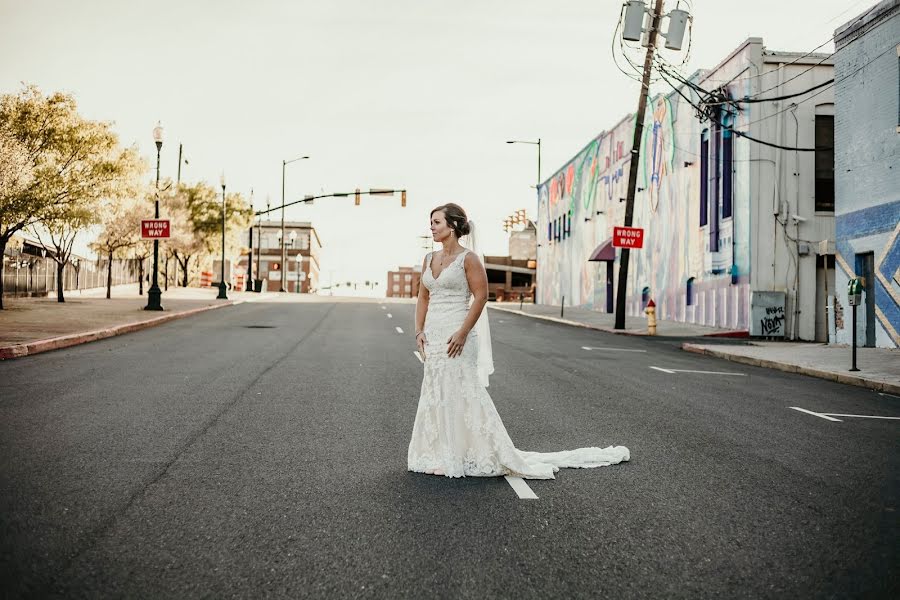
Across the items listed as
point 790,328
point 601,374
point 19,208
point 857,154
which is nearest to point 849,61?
point 857,154

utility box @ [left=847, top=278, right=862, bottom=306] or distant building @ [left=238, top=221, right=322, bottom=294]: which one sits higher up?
distant building @ [left=238, top=221, right=322, bottom=294]

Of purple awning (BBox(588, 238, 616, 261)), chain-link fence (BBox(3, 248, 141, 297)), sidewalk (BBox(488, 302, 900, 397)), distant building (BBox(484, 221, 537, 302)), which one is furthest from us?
distant building (BBox(484, 221, 537, 302))

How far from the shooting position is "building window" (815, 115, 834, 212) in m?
21.9

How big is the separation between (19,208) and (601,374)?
1816cm

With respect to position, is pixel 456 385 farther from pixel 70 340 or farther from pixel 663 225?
pixel 663 225

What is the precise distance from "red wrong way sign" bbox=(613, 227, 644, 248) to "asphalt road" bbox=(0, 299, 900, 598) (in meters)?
14.5

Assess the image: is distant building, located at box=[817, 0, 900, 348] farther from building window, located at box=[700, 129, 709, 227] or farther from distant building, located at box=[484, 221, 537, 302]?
distant building, located at box=[484, 221, 537, 302]

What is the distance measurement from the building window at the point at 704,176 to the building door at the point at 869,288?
301 inches

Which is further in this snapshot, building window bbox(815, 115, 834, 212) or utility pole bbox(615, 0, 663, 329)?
utility pole bbox(615, 0, 663, 329)

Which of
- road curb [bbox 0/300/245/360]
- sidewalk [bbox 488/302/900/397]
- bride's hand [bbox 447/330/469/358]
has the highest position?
bride's hand [bbox 447/330/469/358]

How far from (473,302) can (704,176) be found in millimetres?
21576

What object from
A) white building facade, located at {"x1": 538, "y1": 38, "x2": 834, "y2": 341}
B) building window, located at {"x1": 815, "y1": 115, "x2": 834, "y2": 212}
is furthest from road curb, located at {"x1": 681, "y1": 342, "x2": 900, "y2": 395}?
building window, located at {"x1": 815, "y1": 115, "x2": 834, "y2": 212}

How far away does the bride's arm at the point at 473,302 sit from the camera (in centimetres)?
534

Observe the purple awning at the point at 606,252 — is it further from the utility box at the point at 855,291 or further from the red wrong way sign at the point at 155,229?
the utility box at the point at 855,291
